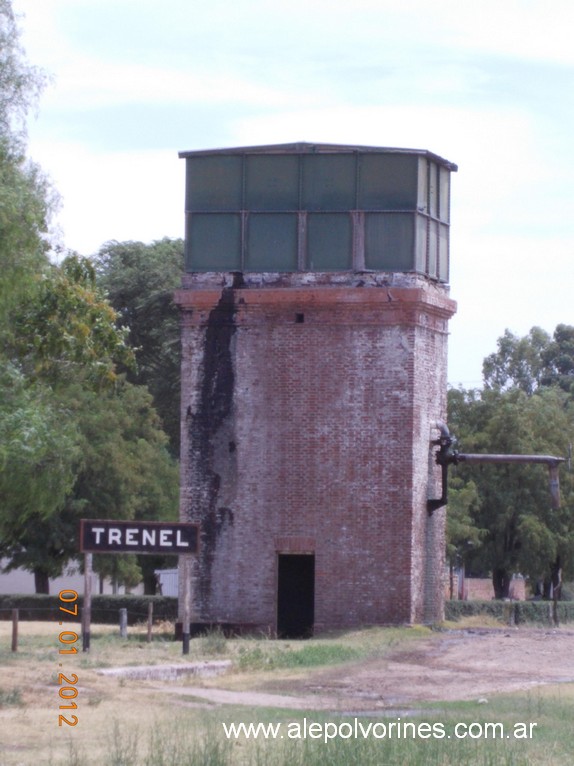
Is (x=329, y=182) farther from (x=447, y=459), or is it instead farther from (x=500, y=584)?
(x=500, y=584)

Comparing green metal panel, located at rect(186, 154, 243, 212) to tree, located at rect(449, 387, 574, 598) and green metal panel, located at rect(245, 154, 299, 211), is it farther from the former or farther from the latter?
tree, located at rect(449, 387, 574, 598)

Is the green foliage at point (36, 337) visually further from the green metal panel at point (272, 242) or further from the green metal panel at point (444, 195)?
the green metal panel at point (444, 195)

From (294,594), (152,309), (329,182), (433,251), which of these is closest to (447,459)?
(294,594)

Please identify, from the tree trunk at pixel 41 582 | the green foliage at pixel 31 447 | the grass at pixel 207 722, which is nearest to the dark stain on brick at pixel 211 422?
the grass at pixel 207 722

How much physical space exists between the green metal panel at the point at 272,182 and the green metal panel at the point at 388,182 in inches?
59.1

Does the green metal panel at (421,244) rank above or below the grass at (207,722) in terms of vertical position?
above

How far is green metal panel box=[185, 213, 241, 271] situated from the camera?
32031mm

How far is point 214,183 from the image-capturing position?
106 feet

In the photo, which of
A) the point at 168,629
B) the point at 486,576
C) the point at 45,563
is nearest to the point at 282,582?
the point at 168,629

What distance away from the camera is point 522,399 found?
2115 inches

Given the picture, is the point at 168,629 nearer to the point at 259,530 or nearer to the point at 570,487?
the point at 259,530

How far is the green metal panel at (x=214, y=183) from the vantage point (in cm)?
3219

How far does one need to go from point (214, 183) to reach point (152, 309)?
2419cm

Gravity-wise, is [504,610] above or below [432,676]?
below
